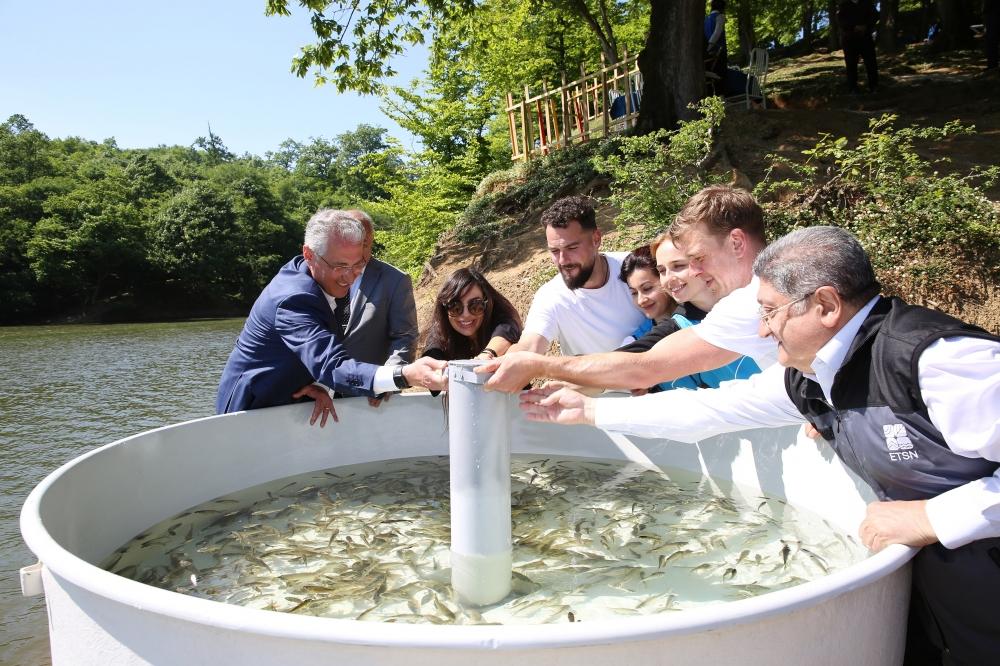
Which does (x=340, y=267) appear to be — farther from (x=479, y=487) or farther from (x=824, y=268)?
(x=824, y=268)

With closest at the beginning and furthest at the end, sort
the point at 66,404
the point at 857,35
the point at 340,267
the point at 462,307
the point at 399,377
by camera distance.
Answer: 1. the point at 399,377
2. the point at 340,267
3. the point at 462,307
4. the point at 66,404
5. the point at 857,35

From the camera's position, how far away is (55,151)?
64250mm

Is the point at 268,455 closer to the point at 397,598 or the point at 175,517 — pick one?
the point at 175,517

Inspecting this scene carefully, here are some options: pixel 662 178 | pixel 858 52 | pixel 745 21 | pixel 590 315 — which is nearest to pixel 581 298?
pixel 590 315

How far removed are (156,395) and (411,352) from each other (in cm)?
1102

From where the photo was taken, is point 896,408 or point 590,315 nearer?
point 896,408

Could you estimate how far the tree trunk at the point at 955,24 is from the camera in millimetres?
21130

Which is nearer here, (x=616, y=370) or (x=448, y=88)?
(x=616, y=370)

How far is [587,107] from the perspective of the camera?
17.2 metres

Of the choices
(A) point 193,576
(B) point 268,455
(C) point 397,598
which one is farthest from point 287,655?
(B) point 268,455

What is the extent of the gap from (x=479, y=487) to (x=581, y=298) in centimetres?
223

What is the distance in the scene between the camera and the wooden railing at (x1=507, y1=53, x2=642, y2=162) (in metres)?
15.4

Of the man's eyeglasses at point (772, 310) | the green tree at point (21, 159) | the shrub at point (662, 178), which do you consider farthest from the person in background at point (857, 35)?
the green tree at point (21, 159)

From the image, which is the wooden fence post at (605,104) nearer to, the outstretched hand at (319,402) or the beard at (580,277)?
the beard at (580,277)
